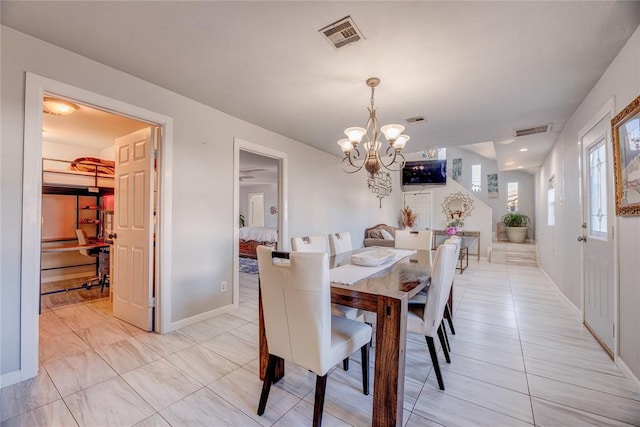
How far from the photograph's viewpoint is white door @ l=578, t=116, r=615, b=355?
2.19 meters

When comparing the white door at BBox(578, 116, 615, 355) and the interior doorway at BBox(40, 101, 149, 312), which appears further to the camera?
the interior doorway at BBox(40, 101, 149, 312)

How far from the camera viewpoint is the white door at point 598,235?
2.19 meters

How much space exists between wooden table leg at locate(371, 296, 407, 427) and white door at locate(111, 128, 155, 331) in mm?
2335

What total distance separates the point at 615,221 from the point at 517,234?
848 centimetres

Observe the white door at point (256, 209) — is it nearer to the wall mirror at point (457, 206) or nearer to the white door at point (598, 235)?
the wall mirror at point (457, 206)

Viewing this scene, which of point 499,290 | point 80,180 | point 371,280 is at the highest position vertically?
point 80,180

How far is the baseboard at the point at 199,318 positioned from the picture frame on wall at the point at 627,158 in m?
3.66

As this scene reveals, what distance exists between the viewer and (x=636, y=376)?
1748mm

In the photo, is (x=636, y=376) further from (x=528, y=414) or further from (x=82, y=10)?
(x=82, y=10)

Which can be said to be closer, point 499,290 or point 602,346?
point 602,346

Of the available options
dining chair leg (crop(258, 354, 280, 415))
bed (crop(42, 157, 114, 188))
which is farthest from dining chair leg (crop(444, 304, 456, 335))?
bed (crop(42, 157, 114, 188))

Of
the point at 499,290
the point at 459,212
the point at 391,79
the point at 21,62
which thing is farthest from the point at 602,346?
the point at 459,212

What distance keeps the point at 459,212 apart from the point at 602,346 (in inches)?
227

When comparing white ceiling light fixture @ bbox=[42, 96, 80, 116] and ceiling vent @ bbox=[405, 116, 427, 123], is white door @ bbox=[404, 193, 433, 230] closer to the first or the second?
ceiling vent @ bbox=[405, 116, 427, 123]
